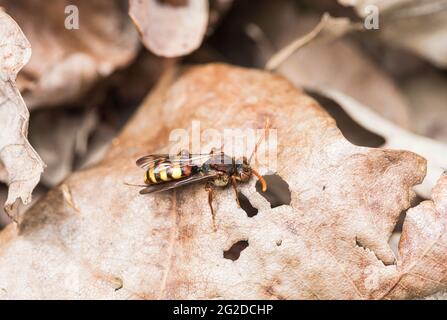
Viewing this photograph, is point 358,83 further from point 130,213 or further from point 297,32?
point 130,213

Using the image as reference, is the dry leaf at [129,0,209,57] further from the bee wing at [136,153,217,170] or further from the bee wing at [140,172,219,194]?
the bee wing at [140,172,219,194]

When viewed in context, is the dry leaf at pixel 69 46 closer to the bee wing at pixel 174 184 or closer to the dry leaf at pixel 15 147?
the dry leaf at pixel 15 147

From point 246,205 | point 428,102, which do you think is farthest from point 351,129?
point 246,205

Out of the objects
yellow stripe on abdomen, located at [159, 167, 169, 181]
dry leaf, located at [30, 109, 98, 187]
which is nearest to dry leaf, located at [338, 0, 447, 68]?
yellow stripe on abdomen, located at [159, 167, 169, 181]

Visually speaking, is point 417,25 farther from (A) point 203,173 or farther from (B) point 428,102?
(A) point 203,173

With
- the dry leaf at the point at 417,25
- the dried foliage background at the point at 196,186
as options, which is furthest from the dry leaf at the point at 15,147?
the dry leaf at the point at 417,25

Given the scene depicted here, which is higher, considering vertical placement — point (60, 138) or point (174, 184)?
point (174, 184)
